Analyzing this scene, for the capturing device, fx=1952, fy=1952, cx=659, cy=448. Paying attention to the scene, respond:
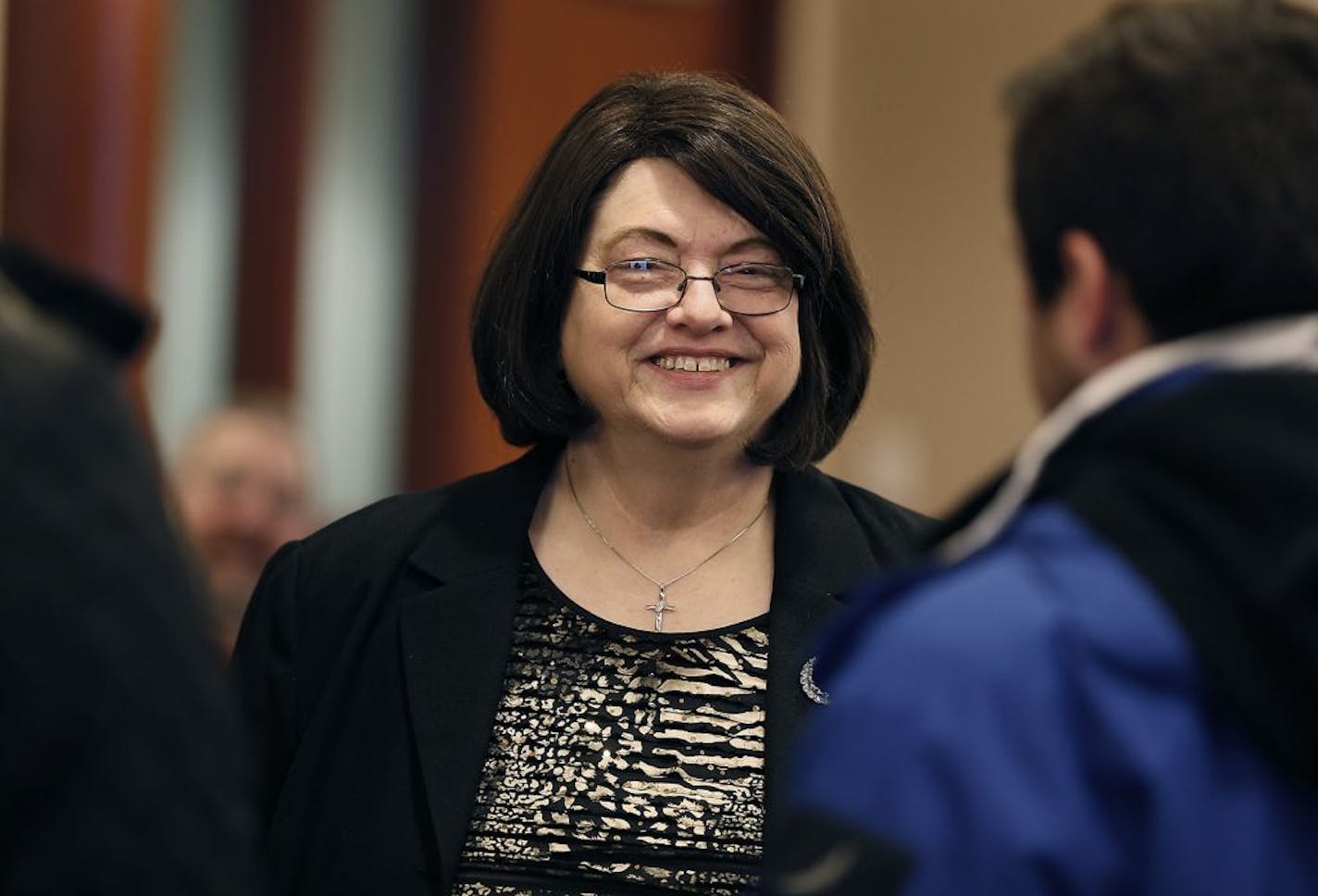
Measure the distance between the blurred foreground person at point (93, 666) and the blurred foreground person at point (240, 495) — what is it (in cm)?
293

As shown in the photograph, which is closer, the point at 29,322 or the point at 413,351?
the point at 29,322

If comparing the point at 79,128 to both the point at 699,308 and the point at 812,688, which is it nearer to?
the point at 699,308

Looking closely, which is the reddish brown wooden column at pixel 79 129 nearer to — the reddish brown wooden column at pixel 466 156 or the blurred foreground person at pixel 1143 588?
the reddish brown wooden column at pixel 466 156

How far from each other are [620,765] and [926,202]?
4.30 metres

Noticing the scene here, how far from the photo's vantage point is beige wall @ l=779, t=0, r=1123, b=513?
614cm

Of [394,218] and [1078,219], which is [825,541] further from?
[394,218]

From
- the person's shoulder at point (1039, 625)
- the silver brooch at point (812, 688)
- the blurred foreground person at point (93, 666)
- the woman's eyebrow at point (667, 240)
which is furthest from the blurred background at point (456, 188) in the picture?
the person's shoulder at point (1039, 625)

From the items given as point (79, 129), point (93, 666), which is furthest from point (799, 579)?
point (79, 129)

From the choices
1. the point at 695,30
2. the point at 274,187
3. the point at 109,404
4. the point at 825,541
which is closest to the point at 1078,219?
the point at 109,404

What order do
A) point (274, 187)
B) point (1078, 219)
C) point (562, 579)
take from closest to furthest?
point (1078, 219), point (562, 579), point (274, 187)

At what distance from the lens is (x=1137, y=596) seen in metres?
1.17

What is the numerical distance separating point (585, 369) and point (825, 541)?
375 millimetres

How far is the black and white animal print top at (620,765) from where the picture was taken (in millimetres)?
2193

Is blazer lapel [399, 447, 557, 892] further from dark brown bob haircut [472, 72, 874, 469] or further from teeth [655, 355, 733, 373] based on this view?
teeth [655, 355, 733, 373]
